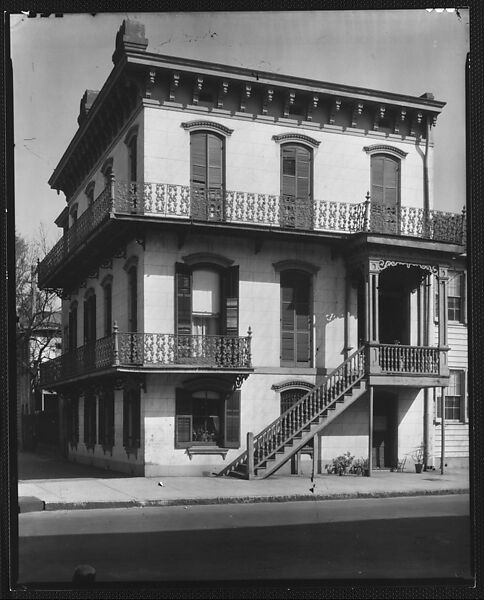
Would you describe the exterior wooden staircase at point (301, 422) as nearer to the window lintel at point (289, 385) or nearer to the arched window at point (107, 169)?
the window lintel at point (289, 385)

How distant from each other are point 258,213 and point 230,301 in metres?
2.37

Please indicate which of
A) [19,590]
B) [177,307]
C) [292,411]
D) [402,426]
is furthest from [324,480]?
[19,590]

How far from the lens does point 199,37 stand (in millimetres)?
10945

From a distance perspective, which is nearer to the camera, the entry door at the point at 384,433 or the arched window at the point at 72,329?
the entry door at the point at 384,433

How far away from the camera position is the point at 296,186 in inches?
809

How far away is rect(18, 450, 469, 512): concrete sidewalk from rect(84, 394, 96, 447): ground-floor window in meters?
3.00

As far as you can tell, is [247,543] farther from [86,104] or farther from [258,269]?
[86,104]

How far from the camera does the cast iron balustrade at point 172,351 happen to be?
61.4 feet

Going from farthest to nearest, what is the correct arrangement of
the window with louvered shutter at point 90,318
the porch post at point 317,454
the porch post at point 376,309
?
the window with louvered shutter at point 90,318
the porch post at point 376,309
the porch post at point 317,454

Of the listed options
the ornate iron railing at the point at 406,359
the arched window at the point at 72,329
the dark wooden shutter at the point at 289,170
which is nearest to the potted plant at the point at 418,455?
the ornate iron railing at the point at 406,359

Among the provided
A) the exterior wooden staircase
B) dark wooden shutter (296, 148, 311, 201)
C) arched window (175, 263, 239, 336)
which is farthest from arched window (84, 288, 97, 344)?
dark wooden shutter (296, 148, 311, 201)

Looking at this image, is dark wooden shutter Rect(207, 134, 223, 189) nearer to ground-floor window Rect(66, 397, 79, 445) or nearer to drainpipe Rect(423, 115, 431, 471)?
drainpipe Rect(423, 115, 431, 471)

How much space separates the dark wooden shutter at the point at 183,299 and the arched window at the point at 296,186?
2907mm

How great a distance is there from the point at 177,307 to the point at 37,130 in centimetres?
849
